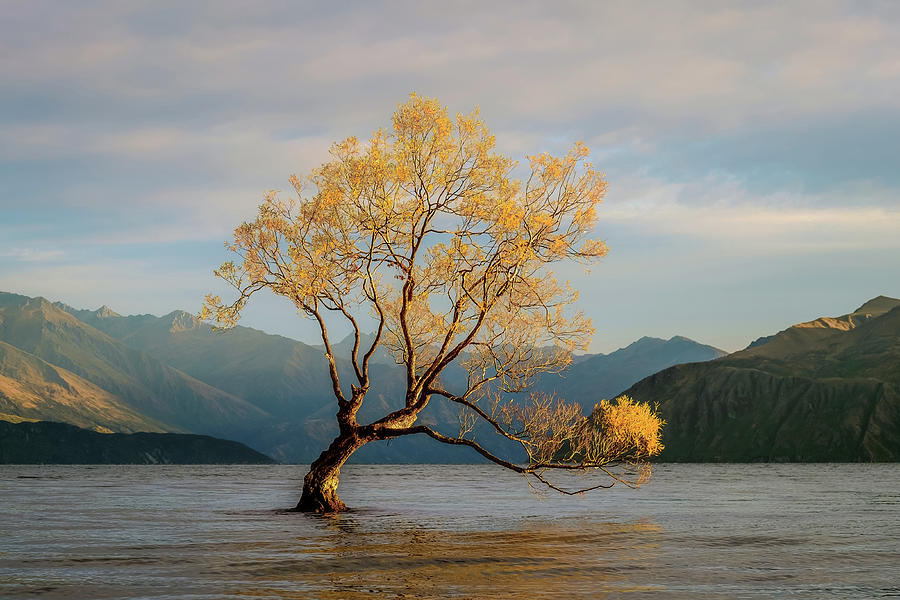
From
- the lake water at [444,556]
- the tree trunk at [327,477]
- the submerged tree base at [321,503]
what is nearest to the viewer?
the lake water at [444,556]

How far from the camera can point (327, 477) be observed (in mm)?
50531

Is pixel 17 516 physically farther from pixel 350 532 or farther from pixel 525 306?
pixel 525 306

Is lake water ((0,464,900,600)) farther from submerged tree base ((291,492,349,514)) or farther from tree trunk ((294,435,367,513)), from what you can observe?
tree trunk ((294,435,367,513))

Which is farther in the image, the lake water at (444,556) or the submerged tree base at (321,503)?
the submerged tree base at (321,503)

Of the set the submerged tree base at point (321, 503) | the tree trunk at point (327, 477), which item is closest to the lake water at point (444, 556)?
the submerged tree base at point (321, 503)

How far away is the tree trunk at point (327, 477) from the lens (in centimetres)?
4884

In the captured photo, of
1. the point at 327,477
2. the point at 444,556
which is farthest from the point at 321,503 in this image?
the point at 444,556

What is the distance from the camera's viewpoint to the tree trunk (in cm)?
4884

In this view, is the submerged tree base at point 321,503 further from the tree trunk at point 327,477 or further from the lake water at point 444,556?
the lake water at point 444,556

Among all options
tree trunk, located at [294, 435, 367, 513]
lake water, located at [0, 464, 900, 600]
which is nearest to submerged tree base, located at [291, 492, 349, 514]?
tree trunk, located at [294, 435, 367, 513]

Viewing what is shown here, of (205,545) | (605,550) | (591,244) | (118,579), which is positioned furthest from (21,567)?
(591,244)

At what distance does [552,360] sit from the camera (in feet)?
144

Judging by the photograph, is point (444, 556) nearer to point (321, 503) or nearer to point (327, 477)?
point (327, 477)

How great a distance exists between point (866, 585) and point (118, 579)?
74.0 ft
